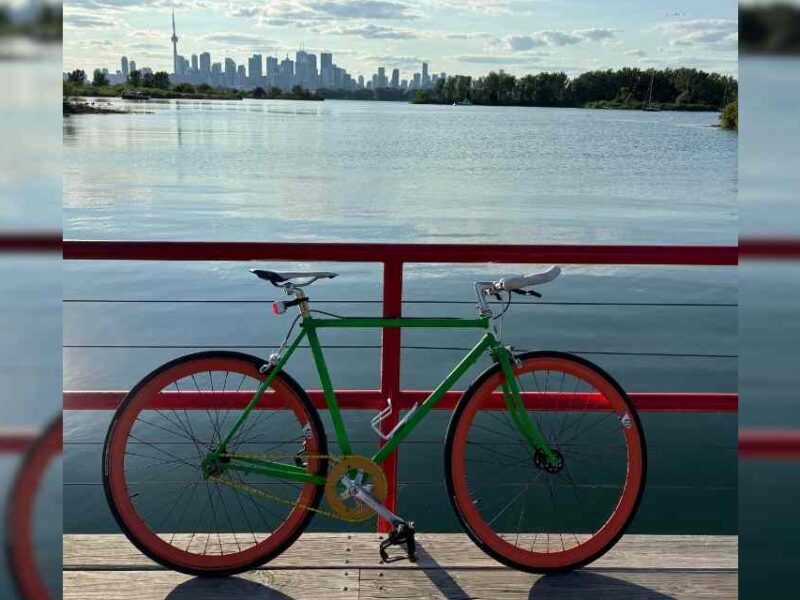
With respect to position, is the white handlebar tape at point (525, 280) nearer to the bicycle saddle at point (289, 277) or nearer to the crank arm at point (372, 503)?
the bicycle saddle at point (289, 277)

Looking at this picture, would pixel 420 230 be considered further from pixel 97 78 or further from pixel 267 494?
pixel 267 494

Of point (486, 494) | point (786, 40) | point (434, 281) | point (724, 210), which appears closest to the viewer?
point (786, 40)

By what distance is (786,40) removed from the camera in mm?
611

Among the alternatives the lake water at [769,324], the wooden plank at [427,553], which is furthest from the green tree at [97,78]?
the lake water at [769,324]

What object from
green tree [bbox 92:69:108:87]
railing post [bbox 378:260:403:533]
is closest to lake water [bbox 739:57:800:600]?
railing post [bbox 378:260:403:533]

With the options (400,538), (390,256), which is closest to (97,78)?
(390,256)

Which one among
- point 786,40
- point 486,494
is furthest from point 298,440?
point 486,494

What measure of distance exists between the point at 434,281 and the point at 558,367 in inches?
575

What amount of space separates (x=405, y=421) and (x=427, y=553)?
0.41m

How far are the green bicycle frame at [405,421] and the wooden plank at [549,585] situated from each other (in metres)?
0.33

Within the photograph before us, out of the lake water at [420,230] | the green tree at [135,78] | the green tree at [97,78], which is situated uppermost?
the green tree at [135,78]

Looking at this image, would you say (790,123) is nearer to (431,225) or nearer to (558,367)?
(558,367)

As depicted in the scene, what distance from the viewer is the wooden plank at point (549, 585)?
257 centimetres

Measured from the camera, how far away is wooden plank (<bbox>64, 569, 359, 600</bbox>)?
8.37 feet
